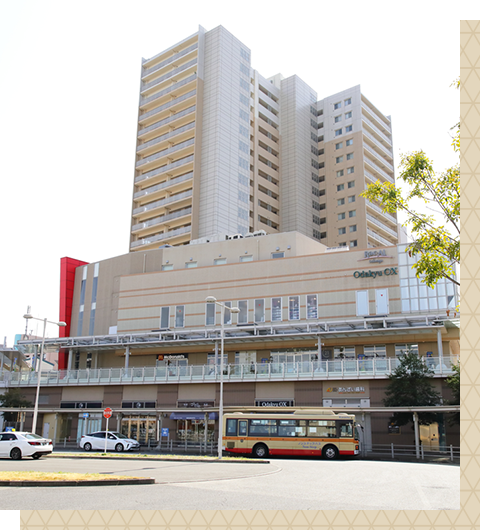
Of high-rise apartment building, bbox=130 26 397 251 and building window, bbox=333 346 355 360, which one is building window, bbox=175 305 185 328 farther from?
high-rise apartment building, bbox=130 26 397 251

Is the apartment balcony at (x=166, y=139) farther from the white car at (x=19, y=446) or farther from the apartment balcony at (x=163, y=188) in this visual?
the white car at (x=19, y=446)

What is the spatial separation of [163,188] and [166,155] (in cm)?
496

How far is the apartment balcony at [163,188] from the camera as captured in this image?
7425 centimetres

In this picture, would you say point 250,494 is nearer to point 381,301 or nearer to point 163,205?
point 381,301

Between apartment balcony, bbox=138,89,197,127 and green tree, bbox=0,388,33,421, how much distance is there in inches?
1903

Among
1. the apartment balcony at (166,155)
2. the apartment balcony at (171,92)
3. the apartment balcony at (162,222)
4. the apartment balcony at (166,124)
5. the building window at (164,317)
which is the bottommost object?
the building window at (164,317)

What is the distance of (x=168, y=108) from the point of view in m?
80.1

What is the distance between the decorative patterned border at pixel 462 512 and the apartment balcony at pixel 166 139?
69.8 metres

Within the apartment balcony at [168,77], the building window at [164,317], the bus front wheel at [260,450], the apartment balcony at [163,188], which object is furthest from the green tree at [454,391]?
the apartment balcony at [168,77]

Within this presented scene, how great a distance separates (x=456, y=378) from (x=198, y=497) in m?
25.0

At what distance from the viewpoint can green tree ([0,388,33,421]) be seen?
44.1m

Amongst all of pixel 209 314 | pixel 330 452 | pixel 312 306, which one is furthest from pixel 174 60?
pixel 330 452

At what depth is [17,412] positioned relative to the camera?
1783 inches

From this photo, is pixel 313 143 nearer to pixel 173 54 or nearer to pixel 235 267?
pixel 173 54
